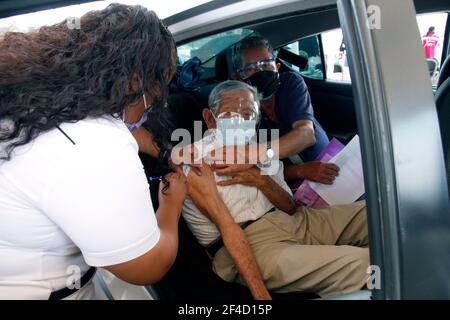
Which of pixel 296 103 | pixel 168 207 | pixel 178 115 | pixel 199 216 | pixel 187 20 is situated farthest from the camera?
pixel 296 103

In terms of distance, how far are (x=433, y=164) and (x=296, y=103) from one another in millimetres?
1426

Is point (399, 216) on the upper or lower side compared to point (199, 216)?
upper

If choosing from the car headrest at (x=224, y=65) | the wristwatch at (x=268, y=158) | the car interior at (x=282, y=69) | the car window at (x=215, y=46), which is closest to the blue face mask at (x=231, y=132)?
the wristwatch at (x=268, y=158)

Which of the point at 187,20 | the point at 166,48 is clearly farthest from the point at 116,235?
the point at 187,20

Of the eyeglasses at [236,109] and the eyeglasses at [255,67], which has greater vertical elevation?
the eyeglasses at [255,67]

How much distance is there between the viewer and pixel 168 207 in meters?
1.12

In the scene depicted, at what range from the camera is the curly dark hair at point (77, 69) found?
0.76 meters

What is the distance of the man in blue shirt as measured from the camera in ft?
5.98

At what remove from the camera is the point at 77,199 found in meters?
0.69

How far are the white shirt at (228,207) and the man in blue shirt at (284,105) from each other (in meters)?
0.37

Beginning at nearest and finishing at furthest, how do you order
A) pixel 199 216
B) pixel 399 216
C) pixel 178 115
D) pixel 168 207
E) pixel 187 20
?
pixel 399 216, pixel 168 207, pixel 187 20, pixel 199 216, pixel 178 115

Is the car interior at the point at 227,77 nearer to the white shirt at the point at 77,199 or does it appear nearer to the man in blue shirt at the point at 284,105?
the man in blue shirt at the point at 284,105
